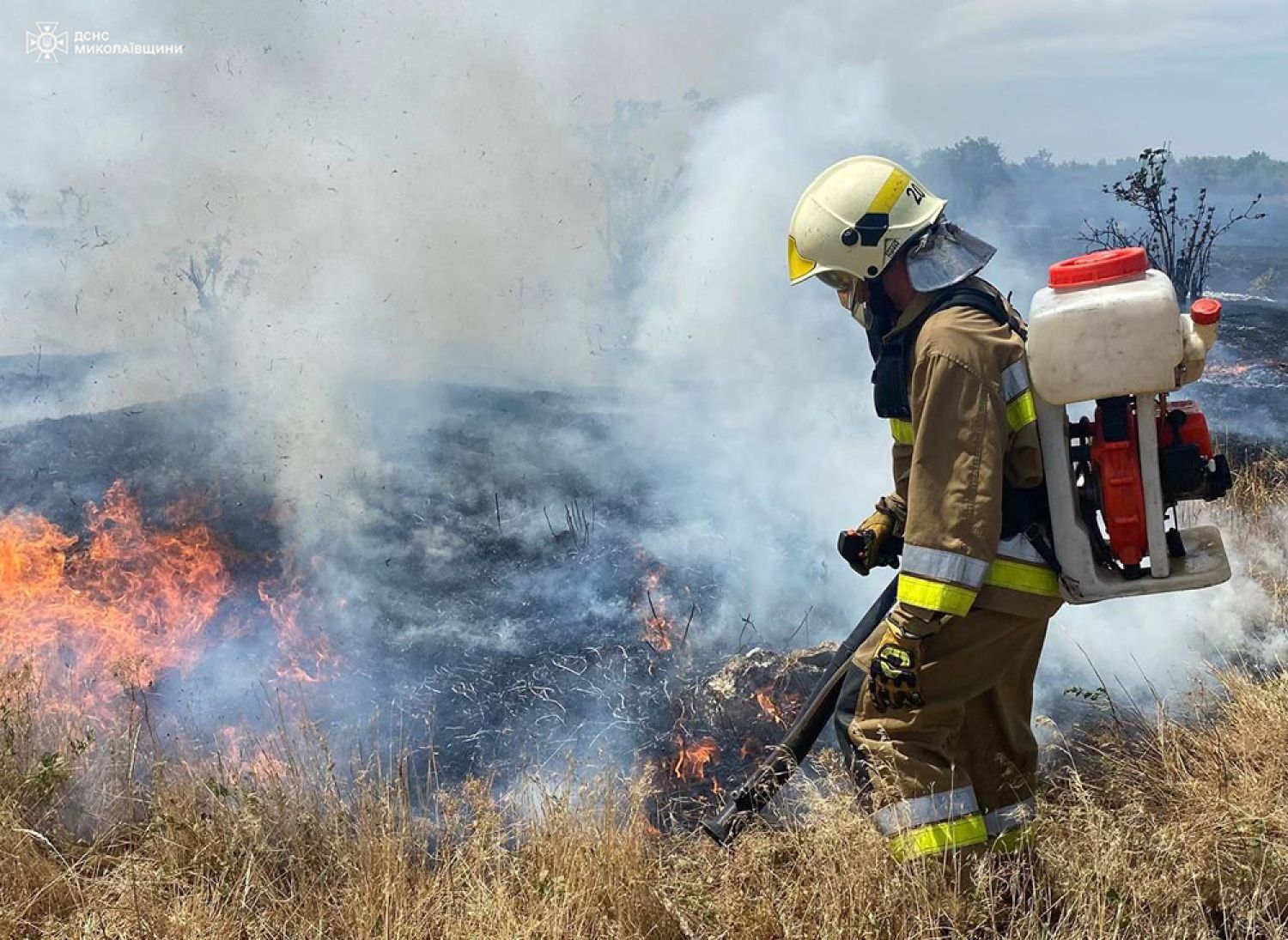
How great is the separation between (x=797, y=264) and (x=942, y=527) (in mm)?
1015

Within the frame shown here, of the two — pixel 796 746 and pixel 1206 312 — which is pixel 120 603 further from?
pixel 1206 312

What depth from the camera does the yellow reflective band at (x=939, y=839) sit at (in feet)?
8.91

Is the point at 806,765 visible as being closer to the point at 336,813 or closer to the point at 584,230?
the point at 336,813

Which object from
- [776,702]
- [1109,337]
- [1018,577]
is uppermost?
[1109,337]

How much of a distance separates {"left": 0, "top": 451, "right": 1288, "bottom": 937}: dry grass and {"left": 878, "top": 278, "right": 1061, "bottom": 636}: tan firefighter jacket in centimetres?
58

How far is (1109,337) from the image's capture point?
2635mm

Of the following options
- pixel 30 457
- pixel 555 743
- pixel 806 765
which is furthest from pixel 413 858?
pixel 30 457

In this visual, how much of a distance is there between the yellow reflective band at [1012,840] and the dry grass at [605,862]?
4cm

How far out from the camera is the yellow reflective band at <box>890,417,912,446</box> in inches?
119

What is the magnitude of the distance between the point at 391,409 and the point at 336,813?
520 centimetres

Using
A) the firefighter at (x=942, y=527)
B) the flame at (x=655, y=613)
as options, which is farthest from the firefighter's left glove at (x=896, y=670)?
the flame at (x=655, y=613)

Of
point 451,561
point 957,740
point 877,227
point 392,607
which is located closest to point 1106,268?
point 877,227

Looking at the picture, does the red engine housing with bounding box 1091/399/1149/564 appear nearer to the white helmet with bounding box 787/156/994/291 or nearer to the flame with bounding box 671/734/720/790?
the white helmet with bounding box 787/156/994/291

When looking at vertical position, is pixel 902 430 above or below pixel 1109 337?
below
